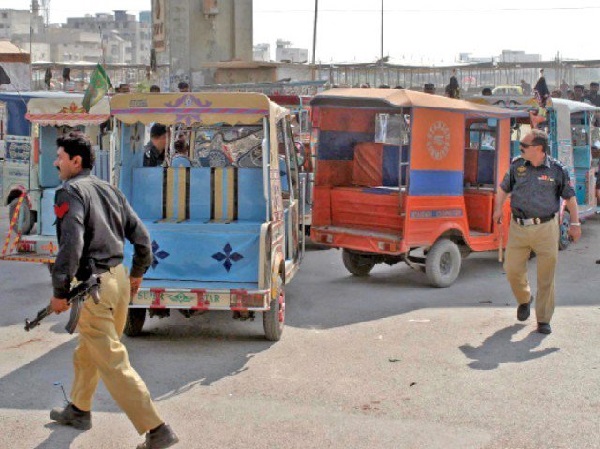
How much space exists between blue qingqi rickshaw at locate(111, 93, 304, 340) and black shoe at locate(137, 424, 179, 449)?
2.64m

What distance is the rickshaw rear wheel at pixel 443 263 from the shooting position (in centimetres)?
1111

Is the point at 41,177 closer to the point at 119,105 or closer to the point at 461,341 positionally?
the point at 119,105

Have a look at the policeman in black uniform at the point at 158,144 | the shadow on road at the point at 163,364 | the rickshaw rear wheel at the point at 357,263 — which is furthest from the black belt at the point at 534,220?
the policeman in black uniform at the point at 158,144

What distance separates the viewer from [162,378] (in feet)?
23.9

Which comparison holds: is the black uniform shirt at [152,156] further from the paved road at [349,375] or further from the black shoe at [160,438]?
the black shoe at [160,438]

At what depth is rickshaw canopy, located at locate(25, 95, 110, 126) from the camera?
10938 mm

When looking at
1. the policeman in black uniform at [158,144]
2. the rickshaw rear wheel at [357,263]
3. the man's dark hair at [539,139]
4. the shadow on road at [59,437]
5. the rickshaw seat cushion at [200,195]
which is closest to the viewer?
the shadow on road at [59,437]

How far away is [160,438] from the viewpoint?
5.45 meters

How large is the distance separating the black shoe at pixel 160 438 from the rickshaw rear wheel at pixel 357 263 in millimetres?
6496

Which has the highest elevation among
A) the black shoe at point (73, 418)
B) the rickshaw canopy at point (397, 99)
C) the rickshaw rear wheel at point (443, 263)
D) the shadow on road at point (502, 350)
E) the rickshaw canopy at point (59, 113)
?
the rickshaw canopy at point (397, 99)

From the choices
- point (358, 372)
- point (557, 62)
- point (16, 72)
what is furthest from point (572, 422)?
→ point (557, 62)

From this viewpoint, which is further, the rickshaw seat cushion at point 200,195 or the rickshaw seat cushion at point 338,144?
the rickshaw seat cushion at point 338,144

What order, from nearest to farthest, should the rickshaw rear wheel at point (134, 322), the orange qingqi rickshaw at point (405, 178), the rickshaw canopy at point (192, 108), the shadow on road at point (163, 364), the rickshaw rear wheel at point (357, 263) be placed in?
→ the shadow on road at point (163, 364) → the rickshaw canopy at point (192, 108) → the rickshaw rear wheel at point (134, 322) → the orange qingqi rickshaw at point (405, 178) → the rickshaw rear wheel at point (357, 263)

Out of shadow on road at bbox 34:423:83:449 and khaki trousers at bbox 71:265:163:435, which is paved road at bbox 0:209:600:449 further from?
khaki trousers at bbox 71:265:163:435
